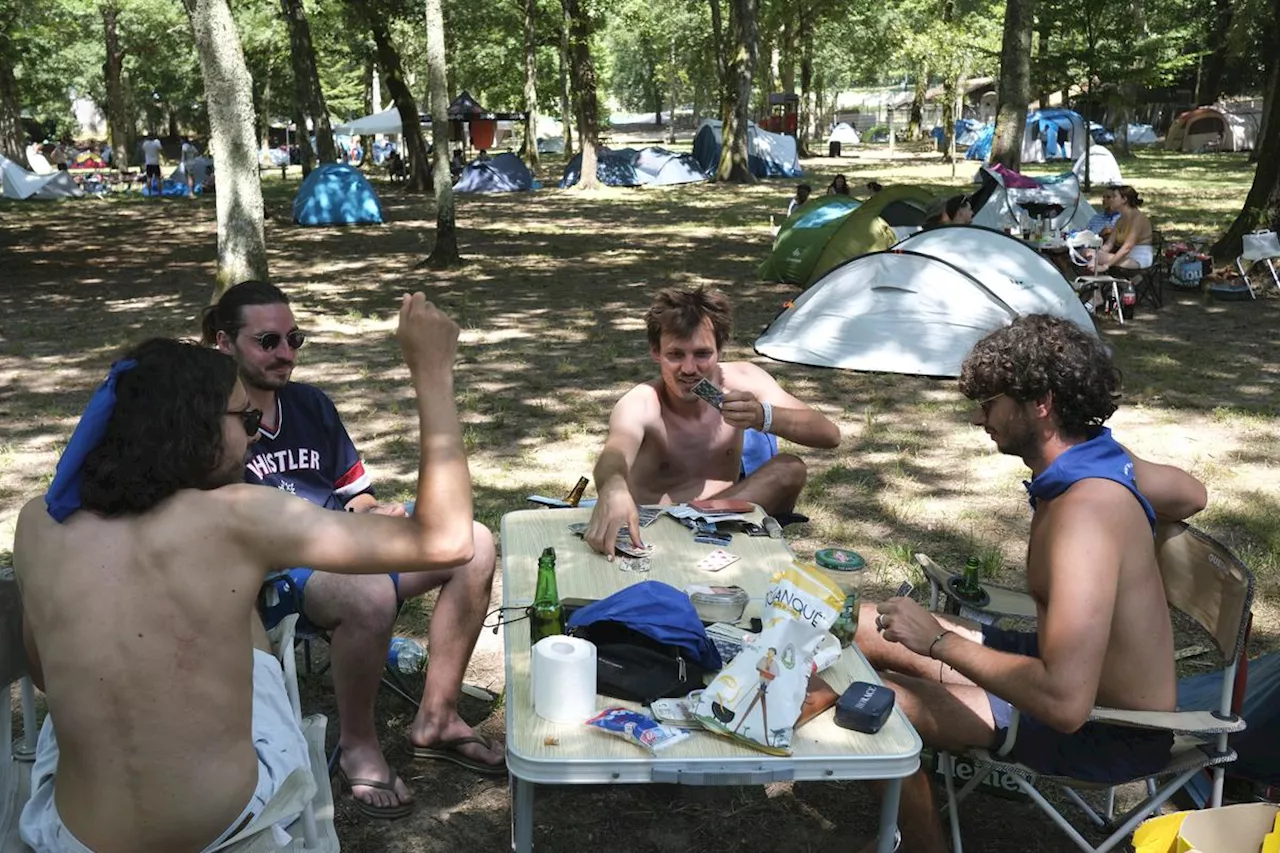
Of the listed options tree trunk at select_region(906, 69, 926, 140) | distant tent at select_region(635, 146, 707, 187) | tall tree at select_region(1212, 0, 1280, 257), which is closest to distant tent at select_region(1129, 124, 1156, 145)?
tree trunk at select_region(906, 69, 926, 140)

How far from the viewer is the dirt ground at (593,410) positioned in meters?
3.17

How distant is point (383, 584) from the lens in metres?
3.15

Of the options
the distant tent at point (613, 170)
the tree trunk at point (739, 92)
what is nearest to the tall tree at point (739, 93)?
the tree trunk at point (739, 92)

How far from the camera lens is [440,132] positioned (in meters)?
12.2

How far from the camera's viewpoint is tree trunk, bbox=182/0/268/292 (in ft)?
30.1

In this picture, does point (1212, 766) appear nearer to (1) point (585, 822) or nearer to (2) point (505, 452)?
(1) point (585, 822)

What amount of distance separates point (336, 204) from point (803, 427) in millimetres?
17009

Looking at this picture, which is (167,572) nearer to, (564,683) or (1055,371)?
(564,683)

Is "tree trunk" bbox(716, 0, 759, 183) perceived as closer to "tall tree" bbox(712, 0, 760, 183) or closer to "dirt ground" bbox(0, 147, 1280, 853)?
"tall tree" bbox(712, 0, 760, 183)

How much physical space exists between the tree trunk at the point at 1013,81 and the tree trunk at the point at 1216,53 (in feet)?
87.3

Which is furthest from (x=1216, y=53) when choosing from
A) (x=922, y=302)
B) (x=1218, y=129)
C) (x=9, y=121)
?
(x=9, y=121)

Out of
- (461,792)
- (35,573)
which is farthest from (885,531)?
(35,573)

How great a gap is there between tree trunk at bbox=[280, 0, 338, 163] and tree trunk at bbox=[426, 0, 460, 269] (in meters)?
9.21

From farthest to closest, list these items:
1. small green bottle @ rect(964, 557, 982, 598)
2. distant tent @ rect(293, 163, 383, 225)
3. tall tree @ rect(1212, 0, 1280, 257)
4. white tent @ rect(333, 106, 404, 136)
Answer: white tent @ rect(333, 106, 404, 136), distant tent @ rect(293, 163, 383, 225), tall tree @ rect(1212, 0, 1280, 257), small green bottle @ rect(964, 557, 982, 598)
